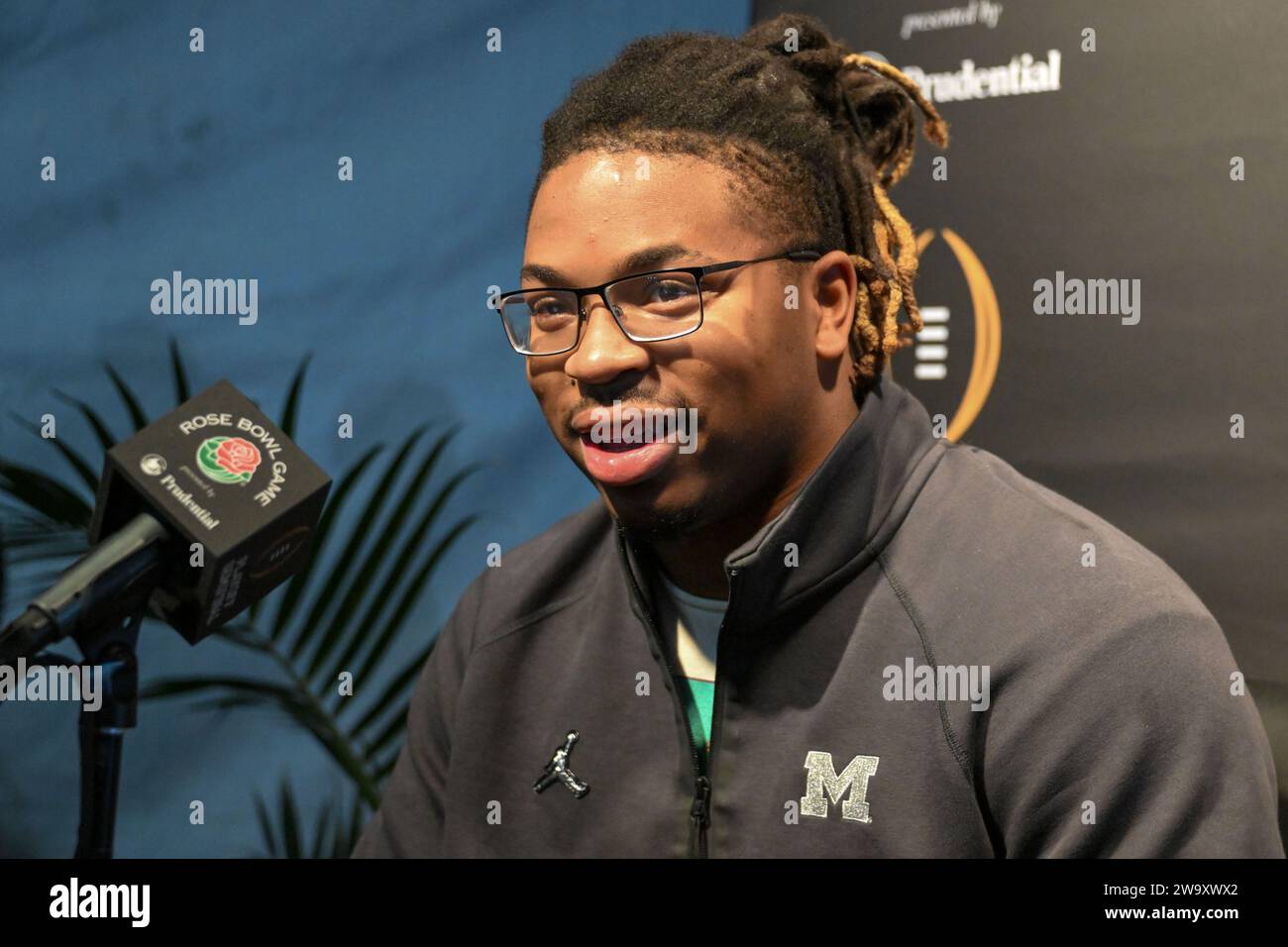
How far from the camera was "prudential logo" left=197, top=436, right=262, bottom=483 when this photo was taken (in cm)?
110

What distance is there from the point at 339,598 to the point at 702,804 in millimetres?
1171

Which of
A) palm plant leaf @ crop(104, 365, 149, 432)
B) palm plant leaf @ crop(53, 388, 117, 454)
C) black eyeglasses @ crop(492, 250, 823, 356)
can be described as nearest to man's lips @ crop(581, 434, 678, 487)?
black eyeglasses @ crop(492, 250, 823, 356)

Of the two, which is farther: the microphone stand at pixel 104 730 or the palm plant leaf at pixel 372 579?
the palm plant leaf at pixel 372 579

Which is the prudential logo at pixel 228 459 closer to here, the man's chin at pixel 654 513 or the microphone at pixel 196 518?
the microphone at pixel 196 518

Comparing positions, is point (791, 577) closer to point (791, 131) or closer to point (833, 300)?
point (833, 300)

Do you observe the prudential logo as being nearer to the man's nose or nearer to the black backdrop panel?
the man's nose

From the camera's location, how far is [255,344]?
106 inches

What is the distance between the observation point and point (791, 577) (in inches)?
60.8

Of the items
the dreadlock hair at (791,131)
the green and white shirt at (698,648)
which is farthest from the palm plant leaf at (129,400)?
the green and white shirt at (698,648)

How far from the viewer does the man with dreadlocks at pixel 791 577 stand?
4.45 ft

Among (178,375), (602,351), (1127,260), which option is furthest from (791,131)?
(178,375)
